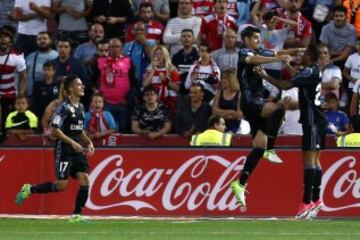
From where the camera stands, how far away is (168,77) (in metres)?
20.3

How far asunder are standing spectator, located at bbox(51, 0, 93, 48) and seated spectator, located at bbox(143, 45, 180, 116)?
7.21ft

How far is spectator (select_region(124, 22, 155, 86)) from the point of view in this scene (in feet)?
68.9

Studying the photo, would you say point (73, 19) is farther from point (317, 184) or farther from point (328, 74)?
point (317, 184)

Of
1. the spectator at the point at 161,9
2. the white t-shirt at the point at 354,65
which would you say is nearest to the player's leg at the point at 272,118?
the white t-shirt at the point at 354,65

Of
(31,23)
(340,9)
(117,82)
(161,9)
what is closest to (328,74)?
(340,9)

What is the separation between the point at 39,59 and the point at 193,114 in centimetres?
338

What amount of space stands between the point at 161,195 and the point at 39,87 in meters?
3.36

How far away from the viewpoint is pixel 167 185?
18.7m

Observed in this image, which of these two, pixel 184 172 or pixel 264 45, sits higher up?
pixel 264 45

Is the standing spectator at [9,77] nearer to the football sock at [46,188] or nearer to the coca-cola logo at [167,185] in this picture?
the coca-cola logo at [167,185]

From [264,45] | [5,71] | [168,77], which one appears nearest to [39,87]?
[5,71]

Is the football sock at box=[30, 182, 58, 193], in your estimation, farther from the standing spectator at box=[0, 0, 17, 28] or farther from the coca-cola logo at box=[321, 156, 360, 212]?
the standing spectator at box=[0, 0, 17, 28]

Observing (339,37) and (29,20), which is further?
(29,20)

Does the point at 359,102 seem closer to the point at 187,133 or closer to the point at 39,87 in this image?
the point at 187,133
